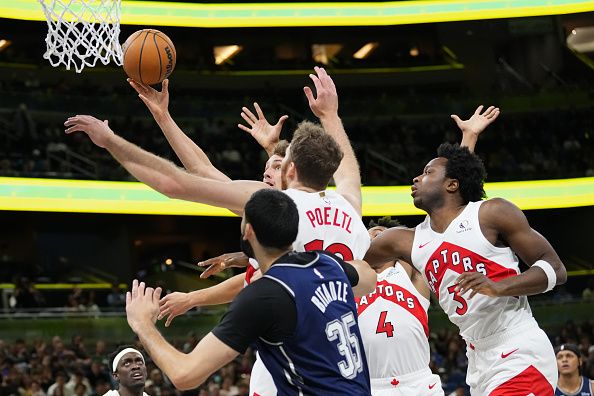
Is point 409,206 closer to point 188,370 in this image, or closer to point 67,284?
point 67,284

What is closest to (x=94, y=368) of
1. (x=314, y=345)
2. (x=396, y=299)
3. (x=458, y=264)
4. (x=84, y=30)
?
(x=84, y=30)

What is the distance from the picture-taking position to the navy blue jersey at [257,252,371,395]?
365 centimetres

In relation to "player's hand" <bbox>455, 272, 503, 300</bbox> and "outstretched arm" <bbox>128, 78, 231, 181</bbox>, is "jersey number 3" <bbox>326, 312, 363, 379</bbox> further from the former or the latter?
"outstretched arm" <bbox>128, 78, 231, 181</bbox>

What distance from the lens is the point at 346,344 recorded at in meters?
3.72

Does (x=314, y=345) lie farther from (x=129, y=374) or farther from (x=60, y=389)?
(x=60, y=389)

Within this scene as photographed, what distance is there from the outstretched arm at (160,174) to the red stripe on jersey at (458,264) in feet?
4.80

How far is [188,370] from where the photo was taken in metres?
3.52

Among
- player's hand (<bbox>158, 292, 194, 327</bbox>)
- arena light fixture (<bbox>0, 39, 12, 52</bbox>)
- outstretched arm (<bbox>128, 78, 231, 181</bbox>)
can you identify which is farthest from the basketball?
arena light fixture (<bbox>0, 39, 12, 52</bbox>)

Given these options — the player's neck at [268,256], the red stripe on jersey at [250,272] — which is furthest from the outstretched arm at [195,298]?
the player's neck at [268,256]

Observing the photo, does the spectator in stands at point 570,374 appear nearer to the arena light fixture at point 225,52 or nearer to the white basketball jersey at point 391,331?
the white basketball jersey at point 391,331

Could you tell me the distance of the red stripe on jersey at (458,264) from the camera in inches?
214

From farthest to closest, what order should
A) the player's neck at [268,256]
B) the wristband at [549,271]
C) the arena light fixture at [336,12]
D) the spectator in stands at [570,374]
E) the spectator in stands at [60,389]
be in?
the arena light fixture at [336,12] < the spectator in stands at [60,389] < the spectator in stands at [570,374] < the wristband at [549,271] < the player's neck at [268,256]

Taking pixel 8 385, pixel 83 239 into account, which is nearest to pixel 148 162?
pixel 8 385

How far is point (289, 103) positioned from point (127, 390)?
707 inches
